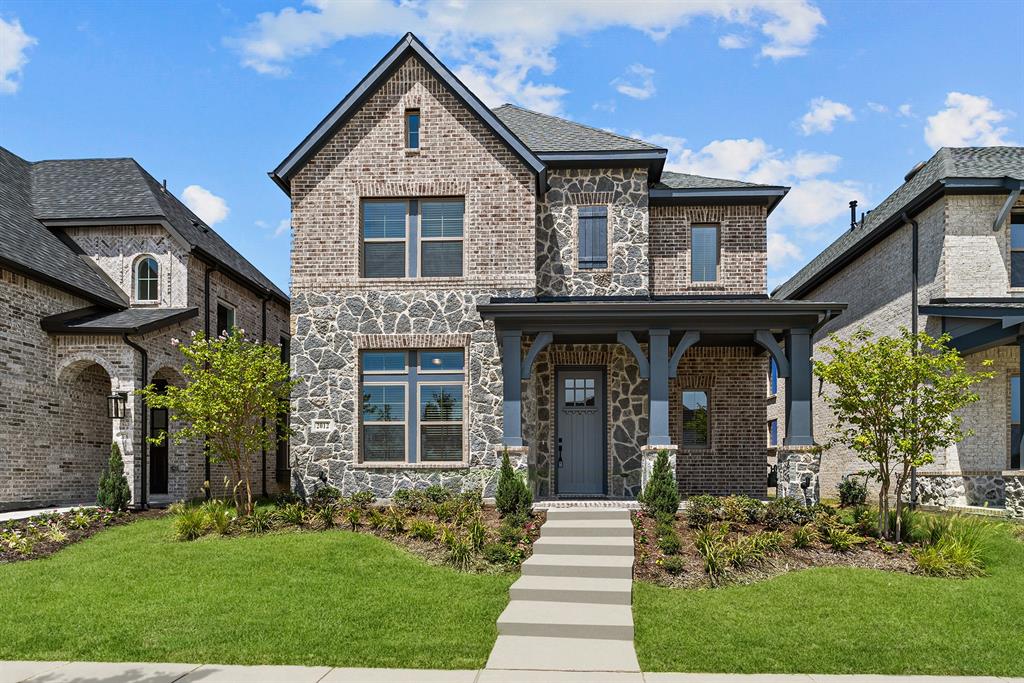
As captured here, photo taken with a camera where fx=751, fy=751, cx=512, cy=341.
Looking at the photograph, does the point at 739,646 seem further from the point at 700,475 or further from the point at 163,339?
the point at 163,339

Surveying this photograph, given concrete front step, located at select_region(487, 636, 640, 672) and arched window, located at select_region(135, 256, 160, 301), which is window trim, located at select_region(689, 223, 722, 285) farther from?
arched window, located at select_region(135, 256, 160, 301)

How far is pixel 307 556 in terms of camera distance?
10062mm

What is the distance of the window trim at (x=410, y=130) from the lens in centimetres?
1479

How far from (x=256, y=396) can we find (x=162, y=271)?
23.8 feet

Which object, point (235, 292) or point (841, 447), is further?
point (235, 292)

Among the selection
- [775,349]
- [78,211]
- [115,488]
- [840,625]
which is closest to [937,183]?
[775,349]

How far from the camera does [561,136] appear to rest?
16516mm

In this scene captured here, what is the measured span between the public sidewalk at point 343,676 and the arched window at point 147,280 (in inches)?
513

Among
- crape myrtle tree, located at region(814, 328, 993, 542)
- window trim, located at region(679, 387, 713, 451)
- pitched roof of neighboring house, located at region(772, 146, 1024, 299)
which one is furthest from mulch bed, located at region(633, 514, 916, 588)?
pitched roof of neighboring house, located at region(772, 146, 1024, 299)

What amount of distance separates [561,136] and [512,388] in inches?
249

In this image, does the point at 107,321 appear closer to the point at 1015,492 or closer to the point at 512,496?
the point at 512,496

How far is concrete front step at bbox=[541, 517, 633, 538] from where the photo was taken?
10953 mm

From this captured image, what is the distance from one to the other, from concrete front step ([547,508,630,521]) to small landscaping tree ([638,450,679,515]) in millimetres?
409

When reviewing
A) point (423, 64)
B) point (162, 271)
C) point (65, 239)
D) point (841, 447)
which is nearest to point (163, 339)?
point (162, 271)
